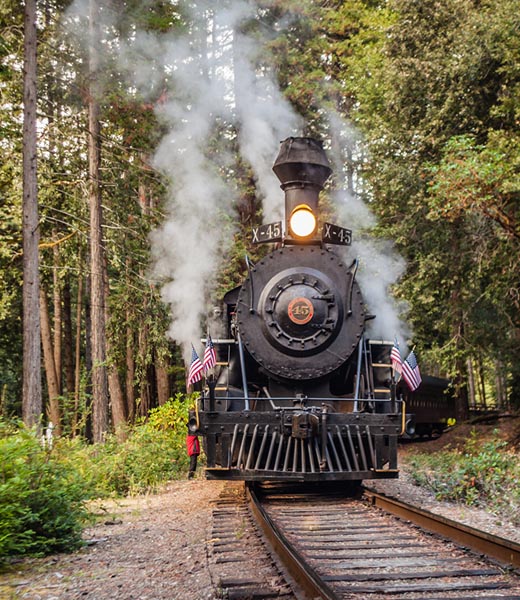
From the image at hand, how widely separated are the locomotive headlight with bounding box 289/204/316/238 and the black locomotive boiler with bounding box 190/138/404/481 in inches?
0.5

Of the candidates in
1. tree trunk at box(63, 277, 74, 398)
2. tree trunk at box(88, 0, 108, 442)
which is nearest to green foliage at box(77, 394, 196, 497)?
tree trunk at box(88, 0, 108, 442)

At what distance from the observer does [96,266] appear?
1422 centimetres

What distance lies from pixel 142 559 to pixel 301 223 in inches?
180

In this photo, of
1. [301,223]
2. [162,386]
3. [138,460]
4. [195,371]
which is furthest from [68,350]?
[301,223]

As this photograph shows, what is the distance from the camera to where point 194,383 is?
9.05 m

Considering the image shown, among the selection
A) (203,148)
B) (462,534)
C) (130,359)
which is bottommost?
(462,534)

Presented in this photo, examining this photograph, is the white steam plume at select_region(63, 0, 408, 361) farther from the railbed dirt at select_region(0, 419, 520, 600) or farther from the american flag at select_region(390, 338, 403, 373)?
the railbed dirt at select_region(0, 419, 520, 600)

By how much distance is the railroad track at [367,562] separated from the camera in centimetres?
409

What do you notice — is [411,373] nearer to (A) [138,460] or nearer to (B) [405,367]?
(B) [405,367]

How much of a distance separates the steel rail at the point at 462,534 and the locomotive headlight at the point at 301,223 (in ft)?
11.0

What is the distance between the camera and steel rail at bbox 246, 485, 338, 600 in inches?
150

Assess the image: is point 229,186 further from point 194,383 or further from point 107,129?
point 194,383

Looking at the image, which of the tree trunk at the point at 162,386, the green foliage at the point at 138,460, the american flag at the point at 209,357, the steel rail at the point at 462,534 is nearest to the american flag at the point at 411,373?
the steel rail at the point at 462,534

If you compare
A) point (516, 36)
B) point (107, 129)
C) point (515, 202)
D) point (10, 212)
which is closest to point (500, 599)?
point (515, 202)
